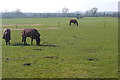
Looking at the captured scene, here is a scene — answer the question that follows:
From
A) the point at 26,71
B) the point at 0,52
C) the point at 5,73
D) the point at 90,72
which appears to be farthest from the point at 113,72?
the point at 0,52

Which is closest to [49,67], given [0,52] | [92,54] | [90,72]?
[90,72]

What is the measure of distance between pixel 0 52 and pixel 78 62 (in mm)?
6961

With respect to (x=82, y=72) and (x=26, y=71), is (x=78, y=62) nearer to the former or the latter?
(x=82, y=72)

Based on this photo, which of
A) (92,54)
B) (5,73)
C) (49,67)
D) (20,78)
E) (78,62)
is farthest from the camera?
(92,54)

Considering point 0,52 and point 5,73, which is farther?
point 0,52

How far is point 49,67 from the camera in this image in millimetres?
13445

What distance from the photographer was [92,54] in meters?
17.5

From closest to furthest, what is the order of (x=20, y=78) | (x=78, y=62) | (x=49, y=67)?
1. (x=20, y=78)
2. (x=49, y=67)
3. (x=78, y=62)

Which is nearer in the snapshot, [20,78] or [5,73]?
[20,78]

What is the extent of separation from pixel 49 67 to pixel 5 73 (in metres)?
2.66

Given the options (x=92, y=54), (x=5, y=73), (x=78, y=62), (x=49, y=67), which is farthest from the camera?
(x=92, y=54)

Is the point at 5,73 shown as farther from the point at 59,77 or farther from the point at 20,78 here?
the point at 59,77

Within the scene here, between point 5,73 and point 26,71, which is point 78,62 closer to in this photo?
point 26,71

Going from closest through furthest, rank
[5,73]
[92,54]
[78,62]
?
[5,73], [78,62], [92,54]
